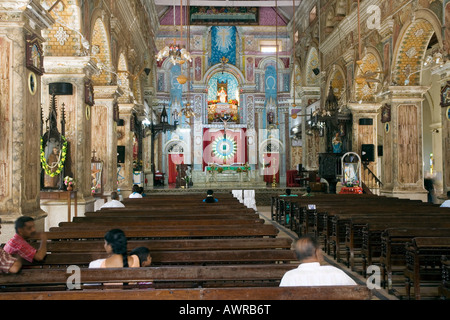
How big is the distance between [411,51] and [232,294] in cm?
1203

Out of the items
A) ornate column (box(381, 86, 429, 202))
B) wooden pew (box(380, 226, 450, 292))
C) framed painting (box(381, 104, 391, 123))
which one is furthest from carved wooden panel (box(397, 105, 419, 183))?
wooden pew (box(380, 226, 450, 292))

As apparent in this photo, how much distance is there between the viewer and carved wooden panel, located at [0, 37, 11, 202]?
6.36 m

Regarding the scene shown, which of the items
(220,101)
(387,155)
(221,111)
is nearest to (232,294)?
(387,155)

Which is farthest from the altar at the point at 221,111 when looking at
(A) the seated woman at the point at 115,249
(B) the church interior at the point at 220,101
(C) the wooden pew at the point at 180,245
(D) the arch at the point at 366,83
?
(A) the seated woman at the point at 115,249

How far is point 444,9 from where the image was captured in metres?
9.73

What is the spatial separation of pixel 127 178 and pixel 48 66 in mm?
7221

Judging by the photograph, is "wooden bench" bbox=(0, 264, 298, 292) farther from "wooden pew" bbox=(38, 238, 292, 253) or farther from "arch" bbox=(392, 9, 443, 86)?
"arch" bbox=(392, 9, 443, 86)

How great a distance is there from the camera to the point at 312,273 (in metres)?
2.87

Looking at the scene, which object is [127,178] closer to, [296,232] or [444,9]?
[296,232]

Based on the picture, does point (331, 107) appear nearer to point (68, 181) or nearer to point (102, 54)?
point (102, 54)

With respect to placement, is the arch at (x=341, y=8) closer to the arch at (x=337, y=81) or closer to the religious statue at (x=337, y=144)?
the arch at (x=337, y=81)

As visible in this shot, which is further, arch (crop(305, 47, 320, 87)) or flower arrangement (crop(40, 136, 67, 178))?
arch (crop(305, 47, 320, 87))

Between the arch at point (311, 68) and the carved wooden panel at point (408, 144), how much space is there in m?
9.29

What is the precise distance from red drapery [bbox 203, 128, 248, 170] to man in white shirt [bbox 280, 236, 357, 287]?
23.0 metres
